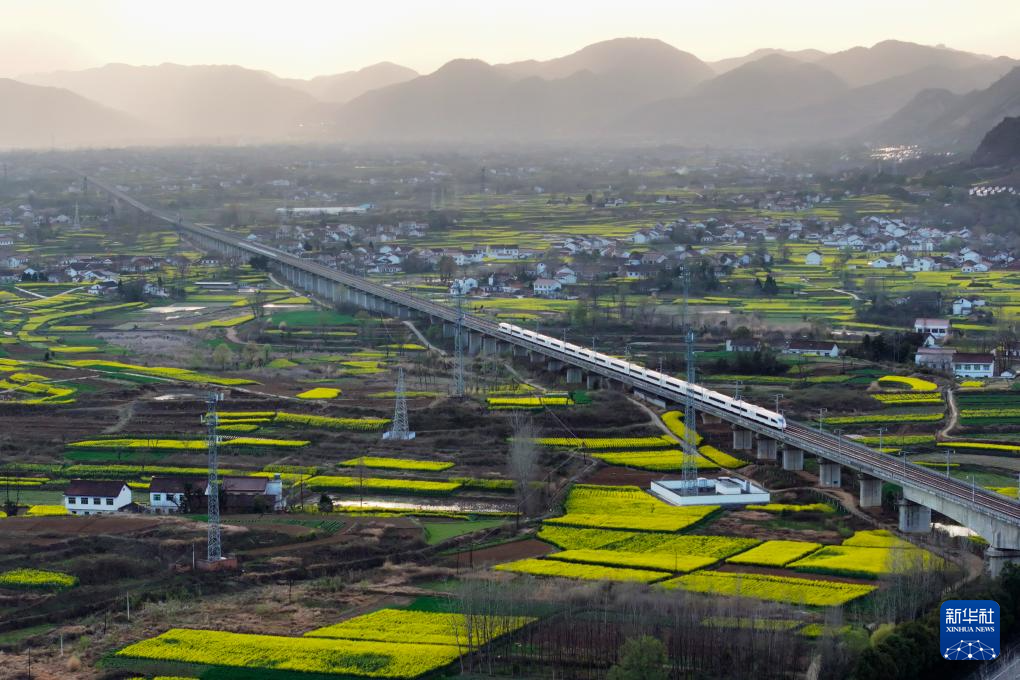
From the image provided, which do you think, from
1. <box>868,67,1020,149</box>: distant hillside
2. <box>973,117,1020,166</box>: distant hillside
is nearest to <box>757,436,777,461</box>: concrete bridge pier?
<box>973,117,1020,166</box>: distant hillside

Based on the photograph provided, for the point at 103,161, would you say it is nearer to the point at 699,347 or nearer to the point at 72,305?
the point at 72,305

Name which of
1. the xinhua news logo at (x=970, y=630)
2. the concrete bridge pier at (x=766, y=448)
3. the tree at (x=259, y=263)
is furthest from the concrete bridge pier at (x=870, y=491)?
the tree at (x=259, y=263)

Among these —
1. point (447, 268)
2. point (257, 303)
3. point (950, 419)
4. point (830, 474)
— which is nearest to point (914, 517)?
point (830, 474)

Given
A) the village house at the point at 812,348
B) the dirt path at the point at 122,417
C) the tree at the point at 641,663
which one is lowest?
the dirt path at the point at 122,417

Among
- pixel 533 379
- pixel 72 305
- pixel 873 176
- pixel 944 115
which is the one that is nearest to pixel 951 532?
pixel 533 379

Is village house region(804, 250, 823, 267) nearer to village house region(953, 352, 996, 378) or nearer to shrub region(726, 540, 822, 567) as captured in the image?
village house region(953, 352, 996, 378)

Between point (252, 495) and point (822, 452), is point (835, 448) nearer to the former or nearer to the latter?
point (822, 452)

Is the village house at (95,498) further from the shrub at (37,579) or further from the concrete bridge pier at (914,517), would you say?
the concrete bridge pier at (914,517)
